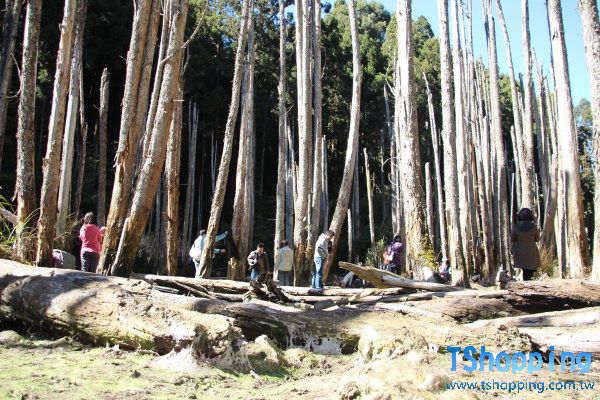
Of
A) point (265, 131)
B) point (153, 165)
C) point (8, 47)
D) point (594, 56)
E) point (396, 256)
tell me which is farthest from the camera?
point (265, 131)

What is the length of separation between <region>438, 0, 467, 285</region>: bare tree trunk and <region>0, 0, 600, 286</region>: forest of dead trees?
0.05 m

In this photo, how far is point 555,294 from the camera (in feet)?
18.7

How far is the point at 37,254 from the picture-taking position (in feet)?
27.5

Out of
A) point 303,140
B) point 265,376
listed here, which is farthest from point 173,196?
point 265,376

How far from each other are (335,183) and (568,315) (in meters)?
25.9

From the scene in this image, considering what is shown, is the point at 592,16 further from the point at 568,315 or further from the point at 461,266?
the point at 461,266

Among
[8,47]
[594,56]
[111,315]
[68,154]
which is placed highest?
[8,47]

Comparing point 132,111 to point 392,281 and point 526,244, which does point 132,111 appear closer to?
point 392,281

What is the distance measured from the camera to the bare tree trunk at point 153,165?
811cm

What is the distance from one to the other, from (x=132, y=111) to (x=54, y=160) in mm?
1565

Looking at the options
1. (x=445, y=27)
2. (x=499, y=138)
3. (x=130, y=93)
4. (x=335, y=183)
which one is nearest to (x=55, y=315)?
(x=130, y=93)

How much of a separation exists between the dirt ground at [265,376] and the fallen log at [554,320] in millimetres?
552

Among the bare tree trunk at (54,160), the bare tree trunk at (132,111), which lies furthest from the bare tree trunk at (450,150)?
the bare tree trunk at (54,160)

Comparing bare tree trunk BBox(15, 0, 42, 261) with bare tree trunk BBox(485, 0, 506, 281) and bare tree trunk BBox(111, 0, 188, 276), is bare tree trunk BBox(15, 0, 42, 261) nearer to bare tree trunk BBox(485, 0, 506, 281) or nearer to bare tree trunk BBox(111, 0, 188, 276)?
bare tree trunk BBox(111, 0, 188, 276)
